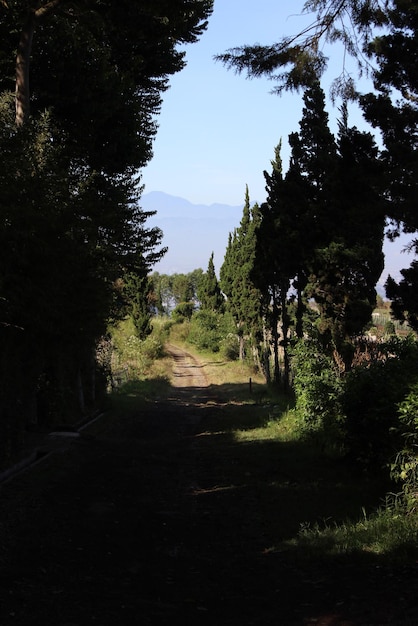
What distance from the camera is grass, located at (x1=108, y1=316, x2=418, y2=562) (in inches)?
240

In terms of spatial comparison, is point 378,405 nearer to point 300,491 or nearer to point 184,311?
point 300,491

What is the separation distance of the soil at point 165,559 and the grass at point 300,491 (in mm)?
93

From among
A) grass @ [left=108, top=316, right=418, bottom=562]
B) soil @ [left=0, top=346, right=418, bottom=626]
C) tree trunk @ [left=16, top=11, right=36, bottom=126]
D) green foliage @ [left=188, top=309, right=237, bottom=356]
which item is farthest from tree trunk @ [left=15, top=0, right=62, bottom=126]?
green foliage @ [left=188, top=309, right=237, bottom=356]

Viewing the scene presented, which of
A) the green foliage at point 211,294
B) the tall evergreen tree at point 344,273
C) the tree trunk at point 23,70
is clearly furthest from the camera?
the green foliage at point 211,294

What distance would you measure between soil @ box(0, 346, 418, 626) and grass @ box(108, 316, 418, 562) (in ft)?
0.30

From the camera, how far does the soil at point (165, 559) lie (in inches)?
175

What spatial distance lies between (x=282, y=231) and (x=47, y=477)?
12.5 metres

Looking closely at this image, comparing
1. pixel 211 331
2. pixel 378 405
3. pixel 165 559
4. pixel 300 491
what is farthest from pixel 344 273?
pixel 211 331

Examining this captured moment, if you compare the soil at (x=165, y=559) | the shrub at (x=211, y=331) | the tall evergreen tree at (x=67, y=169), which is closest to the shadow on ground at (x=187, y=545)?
the soil at (x=165, y=559)

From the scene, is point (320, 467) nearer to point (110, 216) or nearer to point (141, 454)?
point (141, 454)

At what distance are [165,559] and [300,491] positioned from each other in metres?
3.56

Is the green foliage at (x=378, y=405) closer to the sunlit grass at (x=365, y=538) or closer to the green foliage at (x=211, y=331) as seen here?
the sunlit grass at (x=365, y=538)

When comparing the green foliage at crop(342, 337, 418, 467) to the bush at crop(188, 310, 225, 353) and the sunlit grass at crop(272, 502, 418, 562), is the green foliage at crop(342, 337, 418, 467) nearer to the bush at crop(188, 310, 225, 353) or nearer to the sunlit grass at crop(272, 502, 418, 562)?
the sunlit grass at crop(272, 502, 418, 562)

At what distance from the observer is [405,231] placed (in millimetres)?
11953
